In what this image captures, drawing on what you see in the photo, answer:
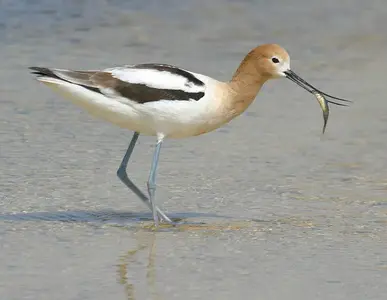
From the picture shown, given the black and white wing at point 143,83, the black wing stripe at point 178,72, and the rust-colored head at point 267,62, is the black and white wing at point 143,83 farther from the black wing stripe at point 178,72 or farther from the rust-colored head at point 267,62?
the rust-colored head at point 267,62

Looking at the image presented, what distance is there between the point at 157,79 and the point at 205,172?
1.27m

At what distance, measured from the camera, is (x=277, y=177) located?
8203 mm

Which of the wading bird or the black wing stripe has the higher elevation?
the black wing stripe

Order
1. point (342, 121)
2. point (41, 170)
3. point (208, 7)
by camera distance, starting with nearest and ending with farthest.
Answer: point (41, 170), point (342, 121), point (208, 7)

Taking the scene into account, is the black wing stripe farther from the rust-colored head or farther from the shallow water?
the shallow water

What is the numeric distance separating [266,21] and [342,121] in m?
3.54

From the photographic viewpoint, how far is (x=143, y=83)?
7172mm

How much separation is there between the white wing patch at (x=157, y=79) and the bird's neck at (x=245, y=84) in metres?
0.33

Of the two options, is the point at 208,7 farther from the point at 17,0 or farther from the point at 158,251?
the point at 158,251

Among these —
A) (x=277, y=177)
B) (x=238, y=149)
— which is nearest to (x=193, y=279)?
(x=277, y=177)

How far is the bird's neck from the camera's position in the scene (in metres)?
7.42

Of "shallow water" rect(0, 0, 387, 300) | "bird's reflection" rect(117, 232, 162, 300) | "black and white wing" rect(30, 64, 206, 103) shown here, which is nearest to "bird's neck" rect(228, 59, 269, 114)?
"black and white wing" rect(30, 64, 206, 103)

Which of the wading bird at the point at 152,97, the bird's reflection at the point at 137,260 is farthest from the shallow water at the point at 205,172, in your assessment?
the wading bird at the point at 152,97

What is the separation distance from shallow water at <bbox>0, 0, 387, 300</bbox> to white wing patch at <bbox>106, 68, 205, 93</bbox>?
0.83m
